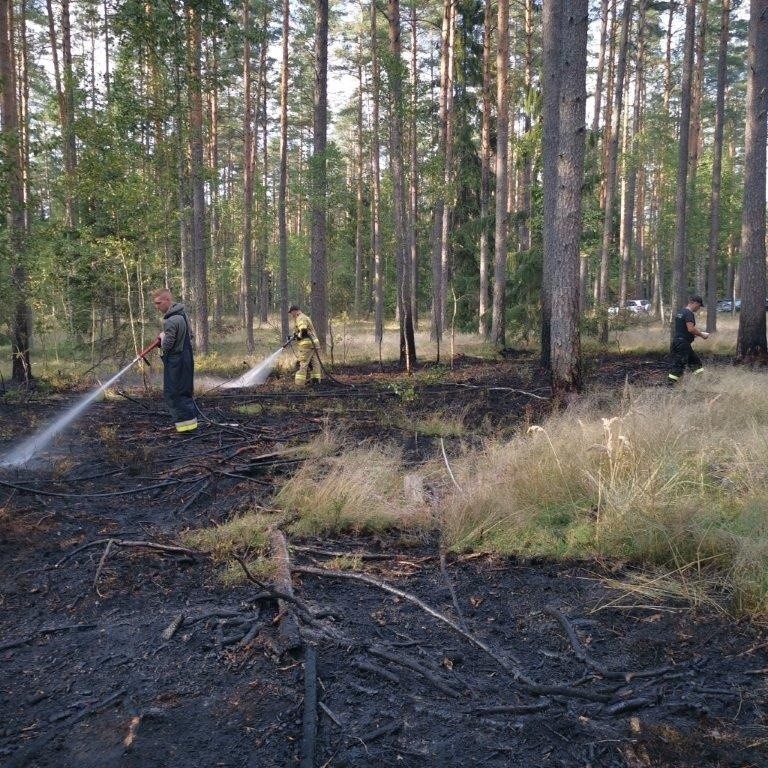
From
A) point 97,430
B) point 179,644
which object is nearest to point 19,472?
point 97,430

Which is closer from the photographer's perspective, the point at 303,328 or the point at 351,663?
the point at 351,663

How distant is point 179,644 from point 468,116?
2308cm

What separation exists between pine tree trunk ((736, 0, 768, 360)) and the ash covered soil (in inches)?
476

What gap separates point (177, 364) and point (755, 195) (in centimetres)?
1314

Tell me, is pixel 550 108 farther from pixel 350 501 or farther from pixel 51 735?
pixel 51 735

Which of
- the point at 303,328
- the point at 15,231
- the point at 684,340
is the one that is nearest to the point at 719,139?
the point at 684,340

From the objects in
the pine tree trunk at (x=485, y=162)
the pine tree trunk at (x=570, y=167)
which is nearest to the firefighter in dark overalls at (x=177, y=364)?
the pine tree trunk at (x=570, y=167)

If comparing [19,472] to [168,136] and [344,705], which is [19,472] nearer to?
[344,705]

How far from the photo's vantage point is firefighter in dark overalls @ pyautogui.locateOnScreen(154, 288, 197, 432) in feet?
29.0

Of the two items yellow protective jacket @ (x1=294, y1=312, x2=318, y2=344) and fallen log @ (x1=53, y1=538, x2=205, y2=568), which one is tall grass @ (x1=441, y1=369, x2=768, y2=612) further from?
yellow protective jacket @ (x1=294, y1=312, x2=318, y2=344)

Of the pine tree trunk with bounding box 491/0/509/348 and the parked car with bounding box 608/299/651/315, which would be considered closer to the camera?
the pine tree trunk with bounding box 491/0/509/348

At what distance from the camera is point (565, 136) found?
29.2ft

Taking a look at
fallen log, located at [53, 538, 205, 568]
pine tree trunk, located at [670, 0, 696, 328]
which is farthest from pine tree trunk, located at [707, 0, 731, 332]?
fallen log, located at [53, 538, 205, 568]

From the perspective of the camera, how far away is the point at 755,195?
14273mm
